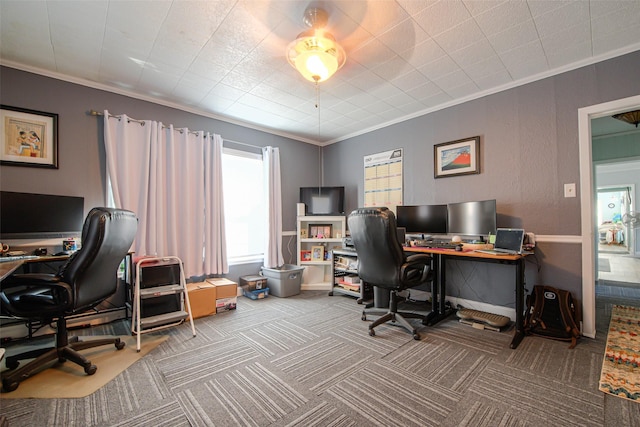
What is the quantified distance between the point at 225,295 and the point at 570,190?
12.2ft

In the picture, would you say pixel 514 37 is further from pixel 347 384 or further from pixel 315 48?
pixel 347 384

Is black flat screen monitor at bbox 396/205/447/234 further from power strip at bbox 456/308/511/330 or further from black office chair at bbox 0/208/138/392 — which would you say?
black office chair at bbox 0/208/138/392

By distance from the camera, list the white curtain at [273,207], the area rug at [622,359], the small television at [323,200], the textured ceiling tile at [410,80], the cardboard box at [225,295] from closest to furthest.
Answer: the area rug at [622,359]
the textured ceiling tile at [410,80]
the cardboard box at [225,295]
the white curtain at [273,207]
the small television at [323,200]

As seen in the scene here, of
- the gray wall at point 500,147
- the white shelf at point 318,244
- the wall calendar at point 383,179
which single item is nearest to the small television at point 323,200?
the white shelf at point 318,244

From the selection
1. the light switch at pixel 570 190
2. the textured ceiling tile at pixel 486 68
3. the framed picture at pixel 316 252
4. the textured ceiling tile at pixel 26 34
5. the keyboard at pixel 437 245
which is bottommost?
the framed picture at pixel 316 252

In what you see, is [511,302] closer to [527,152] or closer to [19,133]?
[527,152]

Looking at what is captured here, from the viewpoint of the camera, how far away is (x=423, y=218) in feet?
11.1

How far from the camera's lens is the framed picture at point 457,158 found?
10.4ft

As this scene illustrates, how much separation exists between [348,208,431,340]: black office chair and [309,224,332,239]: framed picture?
1783 millimetres

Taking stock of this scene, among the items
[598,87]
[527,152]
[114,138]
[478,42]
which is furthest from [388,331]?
[114,138]

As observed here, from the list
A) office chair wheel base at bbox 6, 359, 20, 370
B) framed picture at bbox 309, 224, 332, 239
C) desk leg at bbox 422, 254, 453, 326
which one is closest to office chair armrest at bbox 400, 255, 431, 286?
desk leg at bbox 422, 254, 453, 326

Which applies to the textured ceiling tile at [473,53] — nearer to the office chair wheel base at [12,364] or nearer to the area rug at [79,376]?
the area rug at [79,376]

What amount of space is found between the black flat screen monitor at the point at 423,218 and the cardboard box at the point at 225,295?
2.27 m

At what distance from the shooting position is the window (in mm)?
3896
